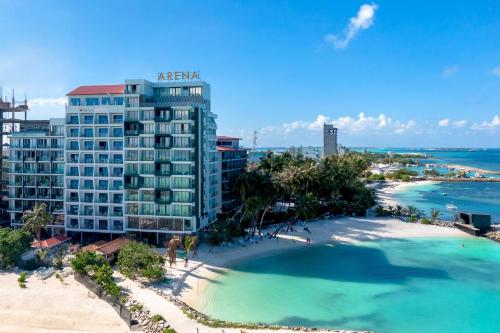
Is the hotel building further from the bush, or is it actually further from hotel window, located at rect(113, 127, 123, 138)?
the bush

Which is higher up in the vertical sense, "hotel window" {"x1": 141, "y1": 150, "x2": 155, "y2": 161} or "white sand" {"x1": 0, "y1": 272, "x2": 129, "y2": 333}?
"hotel window" {"x1": 141, "y1": 150, "x2": 155, "y2": 161}

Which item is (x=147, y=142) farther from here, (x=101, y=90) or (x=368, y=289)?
(x=368, y=289)

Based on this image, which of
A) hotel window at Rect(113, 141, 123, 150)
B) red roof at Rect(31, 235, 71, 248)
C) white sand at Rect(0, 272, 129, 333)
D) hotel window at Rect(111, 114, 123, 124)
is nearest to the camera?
white sand at Rect(0, 272, 129, 333)

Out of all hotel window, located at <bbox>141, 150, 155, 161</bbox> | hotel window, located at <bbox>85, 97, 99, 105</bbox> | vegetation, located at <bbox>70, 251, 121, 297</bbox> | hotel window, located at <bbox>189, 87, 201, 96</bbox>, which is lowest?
vegetation, located at <bbox>70, 251, 121, 297</bbox>

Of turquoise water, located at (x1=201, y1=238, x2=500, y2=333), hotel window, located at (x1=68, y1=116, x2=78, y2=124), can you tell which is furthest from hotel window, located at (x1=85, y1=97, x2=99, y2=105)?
turquoise water, located at (x1=201, y1=238, x2=500, y2=333)

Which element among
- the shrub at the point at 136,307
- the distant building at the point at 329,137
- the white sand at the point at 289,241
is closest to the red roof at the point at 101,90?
the white sand at the point at 289,241

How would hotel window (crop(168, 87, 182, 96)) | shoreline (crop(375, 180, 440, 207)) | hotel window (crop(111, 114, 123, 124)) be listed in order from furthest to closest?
shoreline (crop(375, 180, 440, 207)) < hotel window (crop(168, 87, 182, 96)) < hotel window (crop(111, 114, 123, 124))
